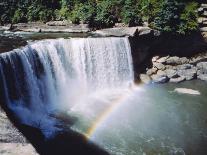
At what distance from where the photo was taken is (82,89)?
22484 millimetres

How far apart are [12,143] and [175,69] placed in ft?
61.2

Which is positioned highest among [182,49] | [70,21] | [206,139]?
[70,21]

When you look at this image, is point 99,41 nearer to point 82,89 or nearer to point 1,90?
point 82,89

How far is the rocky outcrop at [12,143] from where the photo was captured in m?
7.39

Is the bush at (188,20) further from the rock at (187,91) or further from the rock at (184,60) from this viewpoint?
the rock at (187,91)

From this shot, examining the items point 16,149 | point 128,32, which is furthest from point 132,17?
point 16,149

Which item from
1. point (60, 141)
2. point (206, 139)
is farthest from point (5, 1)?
point (206, 139)

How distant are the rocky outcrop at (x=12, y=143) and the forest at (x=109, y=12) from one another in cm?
1835

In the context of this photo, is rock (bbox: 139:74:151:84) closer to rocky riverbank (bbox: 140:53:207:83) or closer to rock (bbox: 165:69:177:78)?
rocky riverbank (bbox: 140:53:207:83)

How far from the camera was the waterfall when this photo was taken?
18391 mm

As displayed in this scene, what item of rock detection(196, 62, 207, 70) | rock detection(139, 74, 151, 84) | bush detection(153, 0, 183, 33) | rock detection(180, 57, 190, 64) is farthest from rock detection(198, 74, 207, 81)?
bush detection(153, 0, 183, 33)

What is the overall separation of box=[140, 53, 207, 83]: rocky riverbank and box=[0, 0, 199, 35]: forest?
6.83ft

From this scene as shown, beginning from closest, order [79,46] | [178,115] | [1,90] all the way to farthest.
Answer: [1,90], [178,115], [79,46]

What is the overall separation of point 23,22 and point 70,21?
17.0 ft
